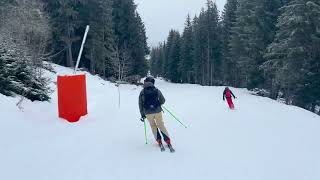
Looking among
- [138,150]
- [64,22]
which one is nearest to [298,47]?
[138,150]

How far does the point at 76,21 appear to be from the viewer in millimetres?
46594

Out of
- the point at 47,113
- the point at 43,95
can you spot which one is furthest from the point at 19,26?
the point at 47,113

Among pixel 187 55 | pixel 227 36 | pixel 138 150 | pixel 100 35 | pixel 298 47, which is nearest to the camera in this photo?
pixel 138 150

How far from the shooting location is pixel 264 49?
136 ft

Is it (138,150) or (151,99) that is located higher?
(151,99)

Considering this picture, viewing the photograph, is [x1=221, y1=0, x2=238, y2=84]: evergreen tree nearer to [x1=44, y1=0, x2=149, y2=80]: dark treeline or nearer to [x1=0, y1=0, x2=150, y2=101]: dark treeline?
[x1=0, y1=0, x2=150, y2=101]: dark treeline

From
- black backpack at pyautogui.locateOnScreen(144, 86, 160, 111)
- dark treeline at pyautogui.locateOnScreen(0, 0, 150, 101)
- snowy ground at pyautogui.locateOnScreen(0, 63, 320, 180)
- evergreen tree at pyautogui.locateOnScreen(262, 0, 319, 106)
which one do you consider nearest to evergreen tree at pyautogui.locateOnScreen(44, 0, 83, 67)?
dark treeline at pyautogui.locateOnScreen(0, 0, 150, 101)

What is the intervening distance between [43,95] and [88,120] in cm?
273

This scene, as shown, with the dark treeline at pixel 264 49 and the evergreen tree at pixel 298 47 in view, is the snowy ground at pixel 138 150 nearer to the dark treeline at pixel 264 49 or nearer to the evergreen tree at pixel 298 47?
the evergreen tree at pixel 298 47

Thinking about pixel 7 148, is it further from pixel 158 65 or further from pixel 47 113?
pixel 158 65

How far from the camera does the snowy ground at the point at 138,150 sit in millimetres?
7988

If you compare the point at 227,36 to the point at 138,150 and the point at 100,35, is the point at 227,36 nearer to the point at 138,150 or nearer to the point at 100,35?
the point at 100,35

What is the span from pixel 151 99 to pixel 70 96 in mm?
3825

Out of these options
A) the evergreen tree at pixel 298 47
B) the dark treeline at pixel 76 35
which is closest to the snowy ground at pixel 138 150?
the dark treeline at pixel 76 35
